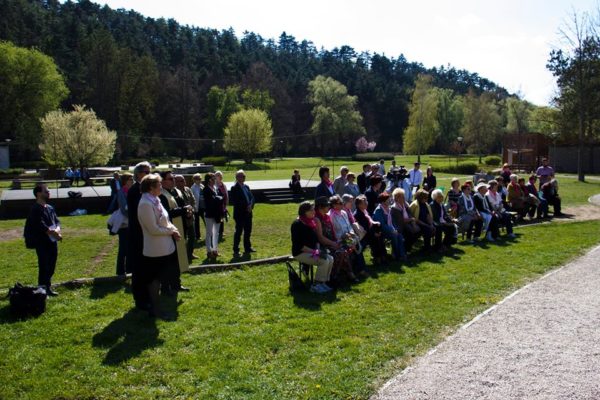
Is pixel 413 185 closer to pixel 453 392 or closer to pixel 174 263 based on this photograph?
pixel 174 263

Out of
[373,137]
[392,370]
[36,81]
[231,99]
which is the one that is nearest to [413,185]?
[392,370]

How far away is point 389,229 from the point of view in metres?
10.0

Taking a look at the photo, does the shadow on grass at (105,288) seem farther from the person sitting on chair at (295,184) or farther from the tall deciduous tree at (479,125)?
the tall deciduous tree at (479,125)

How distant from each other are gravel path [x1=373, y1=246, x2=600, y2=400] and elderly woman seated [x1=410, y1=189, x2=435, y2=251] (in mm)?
3211

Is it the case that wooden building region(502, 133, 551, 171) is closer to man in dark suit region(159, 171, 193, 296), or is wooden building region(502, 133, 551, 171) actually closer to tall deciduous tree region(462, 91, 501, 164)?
tall deciduous tree region(462, 91, 501, 164)

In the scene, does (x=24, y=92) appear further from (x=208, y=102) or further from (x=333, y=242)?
(x=333, y=242)

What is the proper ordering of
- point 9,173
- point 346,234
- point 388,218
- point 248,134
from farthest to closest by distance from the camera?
point 248,134, point 9,173, point 388,218, point 346,234

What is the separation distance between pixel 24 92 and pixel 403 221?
55.7 metres

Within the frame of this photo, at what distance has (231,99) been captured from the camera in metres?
73.9

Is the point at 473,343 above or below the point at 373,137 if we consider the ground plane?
below

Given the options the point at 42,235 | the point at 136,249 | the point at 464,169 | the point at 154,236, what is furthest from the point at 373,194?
the point at 464,169

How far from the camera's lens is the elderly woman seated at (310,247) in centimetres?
772

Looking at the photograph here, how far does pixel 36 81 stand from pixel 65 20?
37451 mm

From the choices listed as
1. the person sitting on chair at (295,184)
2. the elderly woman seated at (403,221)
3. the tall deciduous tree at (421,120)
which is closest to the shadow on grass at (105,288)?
the elderly woman seated at (403,221)
